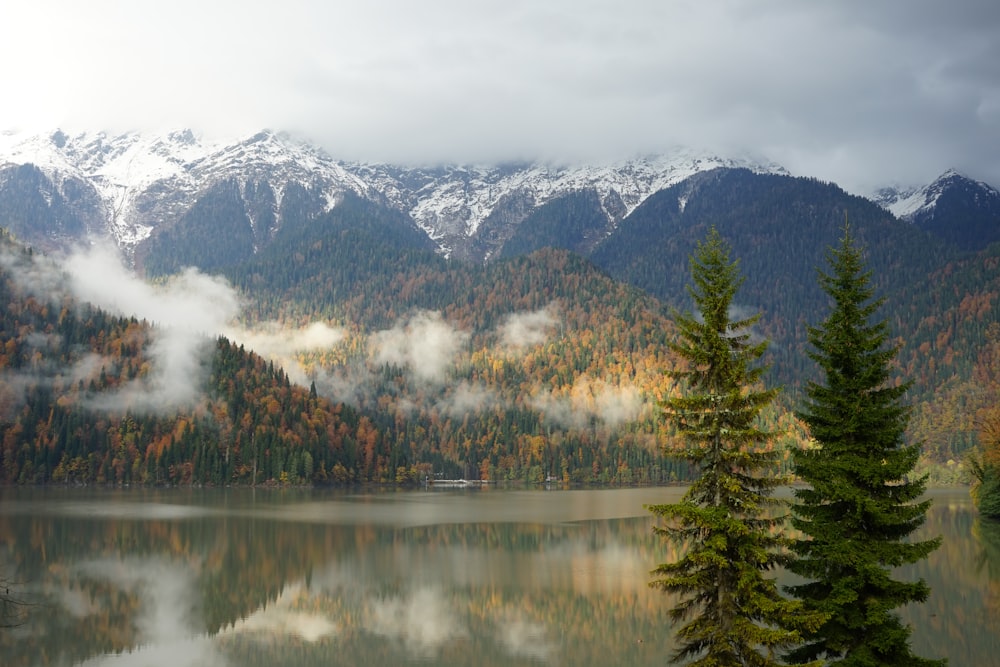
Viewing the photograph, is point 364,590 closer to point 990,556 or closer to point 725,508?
point 725,508

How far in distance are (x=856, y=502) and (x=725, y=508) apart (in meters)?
4.06

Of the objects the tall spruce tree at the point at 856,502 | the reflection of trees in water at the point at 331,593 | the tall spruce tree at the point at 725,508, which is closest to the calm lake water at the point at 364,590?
the reflection of trees in water at the point at 331,593

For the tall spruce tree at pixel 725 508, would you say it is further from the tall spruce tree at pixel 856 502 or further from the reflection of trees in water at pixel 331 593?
the reflection of trees in water at pixel 331 593

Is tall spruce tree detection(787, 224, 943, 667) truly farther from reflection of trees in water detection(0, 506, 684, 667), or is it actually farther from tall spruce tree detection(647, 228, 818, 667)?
reflection of trees in water detection(0, 506, 684, 667)

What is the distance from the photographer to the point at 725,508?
24828 mm

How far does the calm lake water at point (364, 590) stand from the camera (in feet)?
149

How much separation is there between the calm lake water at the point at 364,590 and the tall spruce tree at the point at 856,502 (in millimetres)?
17780

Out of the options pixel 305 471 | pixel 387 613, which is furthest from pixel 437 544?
pixel 305 471

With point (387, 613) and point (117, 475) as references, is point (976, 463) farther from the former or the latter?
point (117, 475)

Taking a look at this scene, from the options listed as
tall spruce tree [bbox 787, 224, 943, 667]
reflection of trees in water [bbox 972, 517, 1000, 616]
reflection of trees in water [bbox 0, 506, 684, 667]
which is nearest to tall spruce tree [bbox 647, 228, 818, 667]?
tall spruce tree [bbox 787, 224, 943, 667]

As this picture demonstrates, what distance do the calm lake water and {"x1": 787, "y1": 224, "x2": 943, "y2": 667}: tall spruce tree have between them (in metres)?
17.8

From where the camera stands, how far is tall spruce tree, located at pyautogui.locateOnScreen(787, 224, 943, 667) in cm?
2562

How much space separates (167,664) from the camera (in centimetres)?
4362

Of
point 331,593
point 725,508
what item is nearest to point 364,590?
point 331,593
